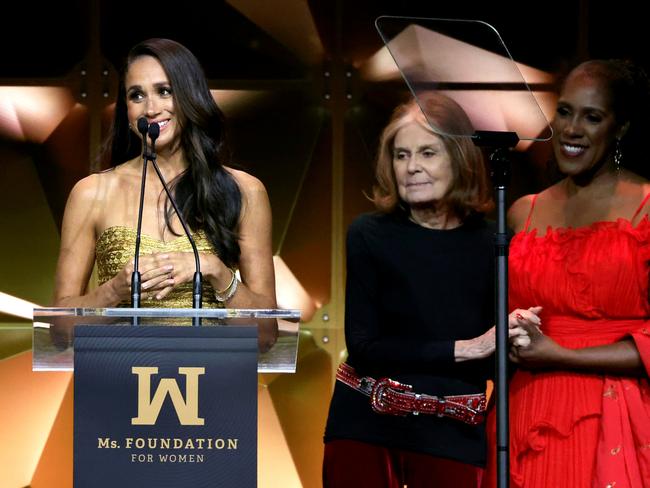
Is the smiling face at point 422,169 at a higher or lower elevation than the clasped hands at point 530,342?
higher

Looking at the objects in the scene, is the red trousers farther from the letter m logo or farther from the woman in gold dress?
the letter m logo

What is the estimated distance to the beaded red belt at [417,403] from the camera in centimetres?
290

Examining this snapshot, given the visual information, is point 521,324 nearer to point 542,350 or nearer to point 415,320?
point 542,350

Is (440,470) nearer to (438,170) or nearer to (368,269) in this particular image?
(368,269)

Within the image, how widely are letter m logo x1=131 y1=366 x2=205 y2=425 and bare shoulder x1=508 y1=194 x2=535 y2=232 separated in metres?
1.36

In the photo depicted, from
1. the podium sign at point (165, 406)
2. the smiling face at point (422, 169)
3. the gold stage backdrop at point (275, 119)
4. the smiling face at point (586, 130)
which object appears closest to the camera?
the podium sign at point (165, 406)

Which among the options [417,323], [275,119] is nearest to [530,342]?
[417,323]

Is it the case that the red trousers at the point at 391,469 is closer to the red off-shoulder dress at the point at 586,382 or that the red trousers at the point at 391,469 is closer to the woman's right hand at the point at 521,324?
the red off-shoulder dress at the point at 586,382

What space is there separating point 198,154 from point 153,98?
0.18 m

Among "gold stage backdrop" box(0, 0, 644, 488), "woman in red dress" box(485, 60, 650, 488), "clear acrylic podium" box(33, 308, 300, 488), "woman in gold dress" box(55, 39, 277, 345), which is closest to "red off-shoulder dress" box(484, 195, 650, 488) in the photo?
"woman in red dress" box(485, 60, 650, 488)

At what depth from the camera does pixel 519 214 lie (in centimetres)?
329

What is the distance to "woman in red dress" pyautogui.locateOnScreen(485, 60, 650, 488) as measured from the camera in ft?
9.71

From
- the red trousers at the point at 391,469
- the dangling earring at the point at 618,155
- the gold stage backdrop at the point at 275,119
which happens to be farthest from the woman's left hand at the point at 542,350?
the gold stage backdrop at the point at 275,119

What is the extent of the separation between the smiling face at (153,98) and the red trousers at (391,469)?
2.96 feet
